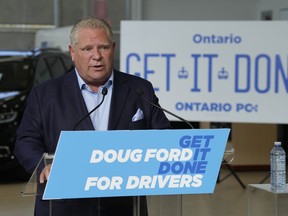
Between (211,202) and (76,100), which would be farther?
(211,202)

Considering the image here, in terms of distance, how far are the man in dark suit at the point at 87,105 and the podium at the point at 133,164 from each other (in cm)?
25

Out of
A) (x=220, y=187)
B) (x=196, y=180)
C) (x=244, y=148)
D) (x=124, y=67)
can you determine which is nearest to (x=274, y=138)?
(x=244, y=148)

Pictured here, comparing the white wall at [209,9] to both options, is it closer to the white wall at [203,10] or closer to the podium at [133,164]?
the white wall at [203,10]

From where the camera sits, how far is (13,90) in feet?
31.9

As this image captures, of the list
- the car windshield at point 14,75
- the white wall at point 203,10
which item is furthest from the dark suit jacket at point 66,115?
the white wall at point 203,10

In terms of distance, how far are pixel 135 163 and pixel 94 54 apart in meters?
0.60

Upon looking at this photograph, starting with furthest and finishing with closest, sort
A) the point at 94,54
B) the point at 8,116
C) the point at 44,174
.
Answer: the point at 8,116, the point at 94,54, the point at 44,174

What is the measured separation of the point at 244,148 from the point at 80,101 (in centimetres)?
726

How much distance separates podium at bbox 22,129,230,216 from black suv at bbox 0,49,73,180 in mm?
6429

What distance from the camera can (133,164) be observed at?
9.50 feet

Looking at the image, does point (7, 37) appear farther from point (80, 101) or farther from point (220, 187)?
point (80, 101)

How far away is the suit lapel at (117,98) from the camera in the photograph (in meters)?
3.38

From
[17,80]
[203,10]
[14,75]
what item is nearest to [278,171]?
[17,80]

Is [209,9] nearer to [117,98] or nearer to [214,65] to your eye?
[214,65]
